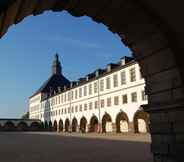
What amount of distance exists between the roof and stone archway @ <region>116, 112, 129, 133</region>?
156 ft

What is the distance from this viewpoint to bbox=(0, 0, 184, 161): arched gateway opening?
21.0 ft

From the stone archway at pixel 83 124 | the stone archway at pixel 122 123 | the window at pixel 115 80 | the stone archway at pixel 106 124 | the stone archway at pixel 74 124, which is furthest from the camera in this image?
the stone archway at pixel 74 124

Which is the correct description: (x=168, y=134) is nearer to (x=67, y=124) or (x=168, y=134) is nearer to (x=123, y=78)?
(x=123, y=78)

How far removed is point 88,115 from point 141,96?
1735 centimetres

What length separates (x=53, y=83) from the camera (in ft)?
310

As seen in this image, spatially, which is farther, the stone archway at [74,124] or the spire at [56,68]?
the spire at [56,68]

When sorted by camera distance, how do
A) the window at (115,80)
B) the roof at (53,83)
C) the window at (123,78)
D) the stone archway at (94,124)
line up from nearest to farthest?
1. the window at (123,78)
2. the window at (115,80)
3. the stone archway at (94,124)
4. the roof at (53,83)

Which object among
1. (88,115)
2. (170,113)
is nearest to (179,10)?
(170,113)

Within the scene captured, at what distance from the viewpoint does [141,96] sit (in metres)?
37.4

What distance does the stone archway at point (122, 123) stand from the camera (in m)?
42.4

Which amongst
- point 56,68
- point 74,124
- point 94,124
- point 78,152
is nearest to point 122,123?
point 94,124

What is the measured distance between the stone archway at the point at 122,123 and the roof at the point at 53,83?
4743 cm

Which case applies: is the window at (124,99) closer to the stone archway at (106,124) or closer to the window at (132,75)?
the window at (132,75)

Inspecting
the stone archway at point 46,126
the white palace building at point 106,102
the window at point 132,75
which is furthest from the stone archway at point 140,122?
the stone archway at point 46,126
